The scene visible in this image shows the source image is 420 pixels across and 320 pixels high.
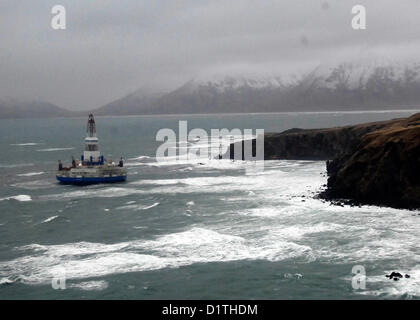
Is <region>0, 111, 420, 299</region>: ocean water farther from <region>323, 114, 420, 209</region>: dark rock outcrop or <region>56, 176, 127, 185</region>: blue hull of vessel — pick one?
<region>56, 176, 127, 185</region>: blue hull of vessel

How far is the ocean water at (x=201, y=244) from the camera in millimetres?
41281

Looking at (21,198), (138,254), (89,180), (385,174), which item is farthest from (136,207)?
(385,174)

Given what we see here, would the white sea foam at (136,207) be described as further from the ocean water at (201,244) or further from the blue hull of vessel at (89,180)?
the blue hull of vessel at (89,180)

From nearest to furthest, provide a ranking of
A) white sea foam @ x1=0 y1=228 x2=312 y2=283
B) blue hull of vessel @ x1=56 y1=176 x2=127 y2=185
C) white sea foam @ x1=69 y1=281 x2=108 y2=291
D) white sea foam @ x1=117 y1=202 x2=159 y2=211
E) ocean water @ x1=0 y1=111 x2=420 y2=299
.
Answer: white sea foam @ x1=69 y1=281 x2=108 y2=291, ocean water @ x1=0 y1=111 x2=420 y2=299, white sea foam @ x1=0 y1=228 x2=312 y2=283, white sea foam @ x1=117 y1=202 x2=159 y2=211, blue hull of vessel @ x1=56 y1=176 x2=127 y2=185

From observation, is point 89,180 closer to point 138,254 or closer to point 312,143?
point 138,254

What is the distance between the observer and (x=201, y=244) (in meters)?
53.2

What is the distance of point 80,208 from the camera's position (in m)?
74.6

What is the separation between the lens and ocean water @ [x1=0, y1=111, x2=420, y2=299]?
4128 cm

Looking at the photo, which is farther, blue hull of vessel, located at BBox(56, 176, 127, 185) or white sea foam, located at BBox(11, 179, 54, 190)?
blue hull of vessel, located at BBox(56, 176, 127, 185)

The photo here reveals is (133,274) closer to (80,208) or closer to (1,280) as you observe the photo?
A: (1,280)

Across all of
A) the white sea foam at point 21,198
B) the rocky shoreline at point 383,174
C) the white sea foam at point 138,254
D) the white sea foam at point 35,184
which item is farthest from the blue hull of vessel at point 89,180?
the white sea foam at point 138,254

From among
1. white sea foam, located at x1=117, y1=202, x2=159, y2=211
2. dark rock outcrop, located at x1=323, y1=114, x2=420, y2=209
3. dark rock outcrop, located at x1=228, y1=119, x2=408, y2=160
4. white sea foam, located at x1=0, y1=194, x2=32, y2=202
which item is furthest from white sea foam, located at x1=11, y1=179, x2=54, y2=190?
dark rock outcrop, located at x1=228, y1=119, x2=408, y2=160
